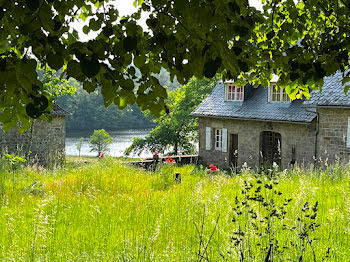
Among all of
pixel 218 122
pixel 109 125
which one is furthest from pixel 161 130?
pixel 109 125

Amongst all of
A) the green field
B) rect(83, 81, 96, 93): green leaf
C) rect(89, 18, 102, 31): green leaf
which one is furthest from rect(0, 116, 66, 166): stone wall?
rect(83, 81, 96, 93): green leaf

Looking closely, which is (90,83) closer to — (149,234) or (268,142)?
(149,234)

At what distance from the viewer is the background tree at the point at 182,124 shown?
28625 millimetres

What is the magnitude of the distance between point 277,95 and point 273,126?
142cm

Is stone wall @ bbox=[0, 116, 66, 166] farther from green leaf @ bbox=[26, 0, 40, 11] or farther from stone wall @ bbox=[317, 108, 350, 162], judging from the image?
green leaf @ bbox=[26, 0, 40, 11]

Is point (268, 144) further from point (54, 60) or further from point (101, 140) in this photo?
point (101, 140)

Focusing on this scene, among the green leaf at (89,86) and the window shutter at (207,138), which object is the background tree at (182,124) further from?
the green leaf at (89,86)

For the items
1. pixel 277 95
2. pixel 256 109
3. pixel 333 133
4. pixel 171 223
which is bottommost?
pixel 171 223

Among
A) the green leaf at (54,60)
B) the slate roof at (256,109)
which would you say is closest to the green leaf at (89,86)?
the green leaf at (54,60)

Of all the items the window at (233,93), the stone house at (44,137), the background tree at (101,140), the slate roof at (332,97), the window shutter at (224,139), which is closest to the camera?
the slate roof at (332,97)

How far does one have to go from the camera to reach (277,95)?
60.6 ft

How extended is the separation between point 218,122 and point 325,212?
1473 centimetres

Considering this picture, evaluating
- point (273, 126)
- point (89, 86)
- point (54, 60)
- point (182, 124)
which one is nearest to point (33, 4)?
point (54, 60)

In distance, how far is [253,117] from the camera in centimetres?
1838
